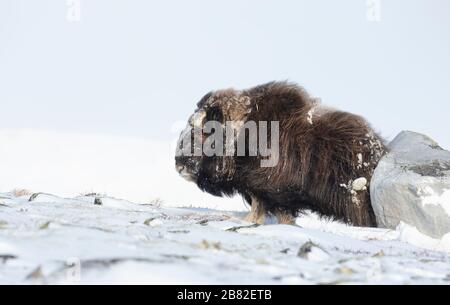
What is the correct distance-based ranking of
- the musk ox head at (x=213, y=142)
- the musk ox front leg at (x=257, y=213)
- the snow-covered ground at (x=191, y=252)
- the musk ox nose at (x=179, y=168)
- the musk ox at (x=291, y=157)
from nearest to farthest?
1. the snow-covered ground at (x=191, y=252)
2. the musk ox at (x=291, y=157)
3. the musk ox head at (x=213, y=142)
4. the musk ox front leg at (x=257, y=213)
5. the musk ox nose at (x=179, y=168)

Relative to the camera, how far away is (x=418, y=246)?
532cm

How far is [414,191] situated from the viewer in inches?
224

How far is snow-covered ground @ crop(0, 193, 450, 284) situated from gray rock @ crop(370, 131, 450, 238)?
21cm

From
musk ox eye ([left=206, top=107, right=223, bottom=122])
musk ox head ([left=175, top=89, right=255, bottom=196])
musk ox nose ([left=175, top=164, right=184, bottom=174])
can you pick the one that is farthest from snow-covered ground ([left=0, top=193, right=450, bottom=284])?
musk ox eye ([left=206, top=107, right=223, bottom=122])

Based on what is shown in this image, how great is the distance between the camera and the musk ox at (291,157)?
239 inches

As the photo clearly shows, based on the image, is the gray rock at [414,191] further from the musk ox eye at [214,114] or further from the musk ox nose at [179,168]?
the musk ox nose at [179,168]

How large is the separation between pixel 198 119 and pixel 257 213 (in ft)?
3.42

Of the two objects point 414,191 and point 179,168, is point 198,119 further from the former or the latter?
point 414,191

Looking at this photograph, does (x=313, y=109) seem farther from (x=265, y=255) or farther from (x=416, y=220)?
(x=265, y=255)

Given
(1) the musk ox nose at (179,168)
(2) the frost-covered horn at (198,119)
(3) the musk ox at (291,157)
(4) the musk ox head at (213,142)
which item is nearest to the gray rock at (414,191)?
(3) the musk ox at (291,157)

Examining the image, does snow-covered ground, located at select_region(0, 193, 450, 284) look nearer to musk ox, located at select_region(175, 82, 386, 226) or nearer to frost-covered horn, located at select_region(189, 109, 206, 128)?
musk ox, located at select_region(175, 82, 386, 226)

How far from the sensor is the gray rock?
5602 millimetres

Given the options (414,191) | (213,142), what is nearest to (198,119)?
(213,142)
